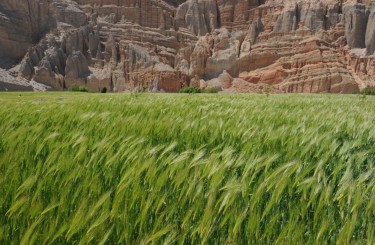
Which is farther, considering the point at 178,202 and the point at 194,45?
the point at 194,45

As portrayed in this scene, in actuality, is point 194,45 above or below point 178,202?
above

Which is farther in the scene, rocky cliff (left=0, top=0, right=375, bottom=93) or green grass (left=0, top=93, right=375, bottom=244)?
rocky cliff (left=0, top=0, right=375, bottom=93)

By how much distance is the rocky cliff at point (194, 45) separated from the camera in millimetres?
91562

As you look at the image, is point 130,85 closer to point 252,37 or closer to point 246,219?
point 252,37

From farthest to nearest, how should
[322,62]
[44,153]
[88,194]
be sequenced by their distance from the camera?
[322,62], [44,153], [88,194]

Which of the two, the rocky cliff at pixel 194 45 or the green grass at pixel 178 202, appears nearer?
the green grass at pixel 178 202

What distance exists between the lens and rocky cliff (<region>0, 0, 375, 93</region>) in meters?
91.6

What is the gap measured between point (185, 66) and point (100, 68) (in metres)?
26.7

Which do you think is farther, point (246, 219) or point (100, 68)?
point (100, 68)

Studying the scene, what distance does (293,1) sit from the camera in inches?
4131

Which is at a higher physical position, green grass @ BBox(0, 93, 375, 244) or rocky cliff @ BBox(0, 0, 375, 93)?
rocky cliff @ BBox(0, 0, 375, 93)

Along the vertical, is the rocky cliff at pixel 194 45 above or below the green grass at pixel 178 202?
above

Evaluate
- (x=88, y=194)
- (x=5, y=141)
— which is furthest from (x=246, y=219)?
(x=5, y=141)

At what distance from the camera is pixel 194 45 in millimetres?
108188
